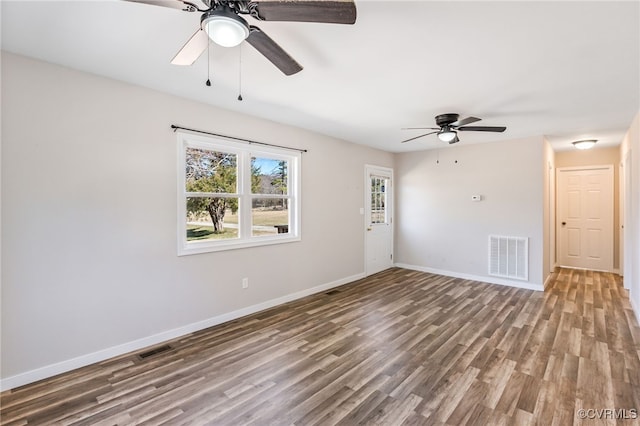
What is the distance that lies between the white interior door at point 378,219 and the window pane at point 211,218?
2.86 m

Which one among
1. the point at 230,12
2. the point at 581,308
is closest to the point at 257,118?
the point at 230,12

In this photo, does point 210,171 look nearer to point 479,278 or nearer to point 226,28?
point 226,28

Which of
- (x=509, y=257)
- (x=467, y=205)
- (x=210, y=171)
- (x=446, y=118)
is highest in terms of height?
(x=446, y=118)

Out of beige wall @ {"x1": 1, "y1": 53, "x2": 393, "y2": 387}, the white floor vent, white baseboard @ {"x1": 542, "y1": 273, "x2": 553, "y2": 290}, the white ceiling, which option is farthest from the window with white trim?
white baseboard @ {"x1": 542, "y1": 273, "x2": 553, "y2": 290}

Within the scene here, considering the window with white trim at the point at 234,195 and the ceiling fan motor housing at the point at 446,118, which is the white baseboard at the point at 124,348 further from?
the ceiling fan motor housing at the point at 446,118

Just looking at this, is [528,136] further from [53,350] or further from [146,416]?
[53,350]

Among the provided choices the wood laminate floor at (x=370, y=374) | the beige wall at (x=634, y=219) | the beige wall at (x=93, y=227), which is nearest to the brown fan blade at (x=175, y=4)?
the beige wall at (x=93, y=227)

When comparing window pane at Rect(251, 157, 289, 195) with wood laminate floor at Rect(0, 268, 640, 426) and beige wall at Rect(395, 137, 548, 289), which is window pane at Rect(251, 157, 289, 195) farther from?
beige wall at Rect(395, 137, 548, 289)

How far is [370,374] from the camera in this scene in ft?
8.30

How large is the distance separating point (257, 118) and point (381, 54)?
7.00 feet

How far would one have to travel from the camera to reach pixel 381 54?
230 centimetres

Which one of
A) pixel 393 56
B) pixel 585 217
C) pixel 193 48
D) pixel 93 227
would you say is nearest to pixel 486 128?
pixel 393 56

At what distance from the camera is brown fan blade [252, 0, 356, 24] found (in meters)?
1.38

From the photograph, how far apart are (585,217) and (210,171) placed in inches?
292
